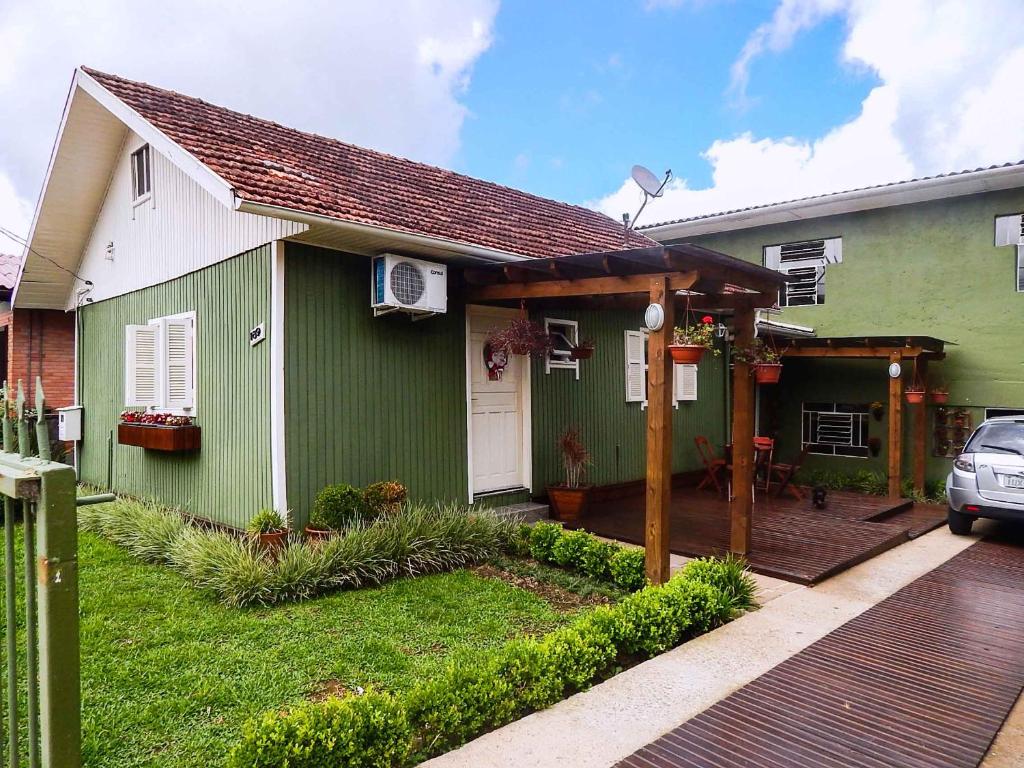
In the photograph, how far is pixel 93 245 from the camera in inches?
371

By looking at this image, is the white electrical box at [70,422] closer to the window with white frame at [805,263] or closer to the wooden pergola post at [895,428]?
the window with white frame at [805,263]

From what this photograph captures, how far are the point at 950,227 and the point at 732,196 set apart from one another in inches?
843

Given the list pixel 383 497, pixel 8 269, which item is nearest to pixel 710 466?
pixel 383 497

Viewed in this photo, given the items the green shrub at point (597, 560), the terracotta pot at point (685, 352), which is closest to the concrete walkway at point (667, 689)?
the green shrub at point (597, 560)

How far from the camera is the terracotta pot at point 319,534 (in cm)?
564

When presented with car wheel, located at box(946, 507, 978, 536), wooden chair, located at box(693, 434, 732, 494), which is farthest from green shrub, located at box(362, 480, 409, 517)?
car wheel, located at box(946, 507, 978, 536)

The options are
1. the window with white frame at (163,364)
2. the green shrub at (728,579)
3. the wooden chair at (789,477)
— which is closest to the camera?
the green shrub at (728,579)

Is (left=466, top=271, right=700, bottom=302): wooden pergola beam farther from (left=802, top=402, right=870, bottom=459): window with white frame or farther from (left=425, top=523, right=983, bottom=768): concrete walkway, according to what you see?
(left=802, top=402, right=870, bottom=459): window with white frame

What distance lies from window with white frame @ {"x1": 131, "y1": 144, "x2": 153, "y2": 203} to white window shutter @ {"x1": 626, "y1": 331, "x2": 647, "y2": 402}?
6.60 metres

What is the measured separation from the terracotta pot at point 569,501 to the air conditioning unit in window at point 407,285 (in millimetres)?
2613

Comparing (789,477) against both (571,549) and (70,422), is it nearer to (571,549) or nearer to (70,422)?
(571,549)

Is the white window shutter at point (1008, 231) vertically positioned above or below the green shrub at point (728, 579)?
above

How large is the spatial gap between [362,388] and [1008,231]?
10055mm

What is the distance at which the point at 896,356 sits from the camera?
9.17 meters
